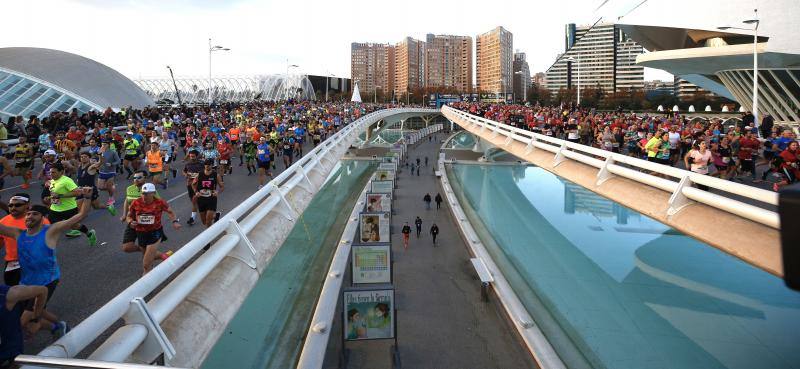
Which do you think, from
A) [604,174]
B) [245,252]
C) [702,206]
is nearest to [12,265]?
[245,252]

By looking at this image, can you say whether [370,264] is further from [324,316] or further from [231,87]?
[231,87]

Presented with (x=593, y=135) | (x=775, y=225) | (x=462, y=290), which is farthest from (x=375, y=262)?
(x=593, y=135)

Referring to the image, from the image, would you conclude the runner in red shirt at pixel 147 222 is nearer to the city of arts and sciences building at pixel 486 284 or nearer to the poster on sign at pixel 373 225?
the city of arts and sciences building at pixel 486 284

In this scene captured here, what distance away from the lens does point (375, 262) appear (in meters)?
11.4

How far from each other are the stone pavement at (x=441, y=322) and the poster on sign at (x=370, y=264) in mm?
937

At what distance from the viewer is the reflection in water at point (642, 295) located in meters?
8.27

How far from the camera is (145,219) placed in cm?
702

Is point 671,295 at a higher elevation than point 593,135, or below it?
below

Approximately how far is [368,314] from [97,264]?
471cm

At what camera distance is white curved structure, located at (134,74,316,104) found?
422 feet

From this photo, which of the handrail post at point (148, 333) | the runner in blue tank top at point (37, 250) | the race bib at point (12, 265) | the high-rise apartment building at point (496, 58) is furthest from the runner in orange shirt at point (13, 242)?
the high-rise apartment building at point (496, 58)

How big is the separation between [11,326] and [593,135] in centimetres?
2103

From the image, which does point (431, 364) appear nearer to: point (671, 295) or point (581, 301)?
point (581, 301)

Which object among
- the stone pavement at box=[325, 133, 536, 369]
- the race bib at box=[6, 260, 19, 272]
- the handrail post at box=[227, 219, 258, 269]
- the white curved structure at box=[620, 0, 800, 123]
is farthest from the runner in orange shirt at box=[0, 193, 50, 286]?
the white curved structure at box=[620, 0, 800, 123]
